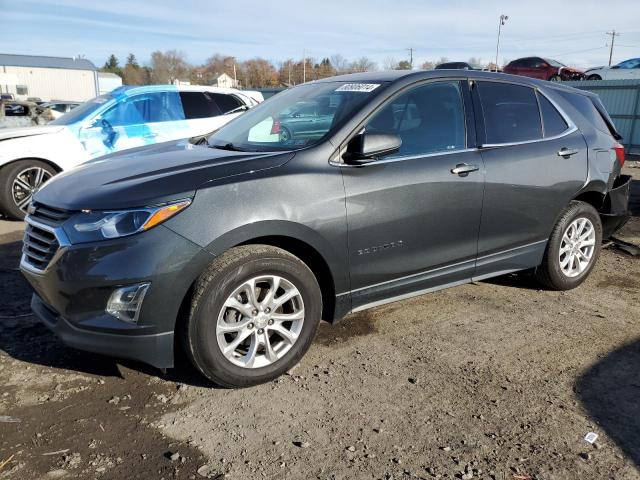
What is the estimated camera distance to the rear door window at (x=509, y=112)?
3.97 m

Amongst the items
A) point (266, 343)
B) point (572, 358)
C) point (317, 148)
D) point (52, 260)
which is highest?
point (317, 148)

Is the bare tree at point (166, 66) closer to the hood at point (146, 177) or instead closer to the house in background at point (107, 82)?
the house in background at point (107, 82)

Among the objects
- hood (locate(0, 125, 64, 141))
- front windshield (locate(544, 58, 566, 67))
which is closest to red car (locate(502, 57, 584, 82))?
front windshield (locate(544, 58, 566, 67))

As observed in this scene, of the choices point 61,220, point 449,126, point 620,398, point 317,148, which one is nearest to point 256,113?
point 317,148

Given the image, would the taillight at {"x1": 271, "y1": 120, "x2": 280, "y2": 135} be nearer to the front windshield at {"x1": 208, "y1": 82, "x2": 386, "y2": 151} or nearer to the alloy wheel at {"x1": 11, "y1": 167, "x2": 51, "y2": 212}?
the front windshield at {"x1": 208, "y1": 82, "x2": 386, "y2": 151}

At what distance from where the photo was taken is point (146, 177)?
301cm

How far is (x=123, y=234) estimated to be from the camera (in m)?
2.73

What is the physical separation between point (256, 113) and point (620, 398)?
316cm

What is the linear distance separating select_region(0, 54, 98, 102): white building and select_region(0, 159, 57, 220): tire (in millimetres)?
73554

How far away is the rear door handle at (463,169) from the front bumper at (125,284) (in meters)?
1.81

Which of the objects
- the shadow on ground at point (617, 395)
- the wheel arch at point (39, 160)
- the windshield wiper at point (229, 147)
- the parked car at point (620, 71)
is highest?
the parked car at point (620, 71)

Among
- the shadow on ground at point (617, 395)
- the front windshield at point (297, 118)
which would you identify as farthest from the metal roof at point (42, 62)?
the shadow on ground at point (617, 395)

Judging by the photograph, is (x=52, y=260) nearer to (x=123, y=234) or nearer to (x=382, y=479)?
(x=123, y=234)

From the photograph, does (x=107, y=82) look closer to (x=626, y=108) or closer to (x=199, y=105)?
(x=626, y=108)
